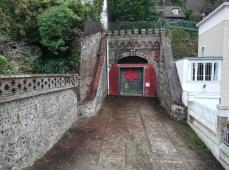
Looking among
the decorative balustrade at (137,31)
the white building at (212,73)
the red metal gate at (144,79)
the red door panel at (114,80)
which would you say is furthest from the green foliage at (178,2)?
the white building at (212,73)

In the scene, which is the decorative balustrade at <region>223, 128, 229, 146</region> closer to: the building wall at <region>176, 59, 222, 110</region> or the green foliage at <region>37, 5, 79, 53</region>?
the building wall at <region>176, 59, 222, 110</region>

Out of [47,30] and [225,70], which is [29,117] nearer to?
[47,30]

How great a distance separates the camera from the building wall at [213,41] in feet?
58.5

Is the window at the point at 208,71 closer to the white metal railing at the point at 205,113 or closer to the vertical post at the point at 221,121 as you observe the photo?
the white metal railing at the point at 205,113

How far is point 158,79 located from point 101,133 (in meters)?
11.1

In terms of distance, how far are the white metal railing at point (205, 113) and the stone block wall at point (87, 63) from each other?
6.15 m

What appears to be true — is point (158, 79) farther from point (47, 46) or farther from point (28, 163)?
point (28, 163)

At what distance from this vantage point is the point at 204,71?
17.5 m

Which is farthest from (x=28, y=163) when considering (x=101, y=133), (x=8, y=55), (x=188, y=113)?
(x=188, y=113)

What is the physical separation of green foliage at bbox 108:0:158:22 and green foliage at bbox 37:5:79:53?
13.3m

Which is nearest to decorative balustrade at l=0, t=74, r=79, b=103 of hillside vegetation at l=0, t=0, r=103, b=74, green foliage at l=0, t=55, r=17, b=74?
green foliage at l=0, t=55, r=17, b=74

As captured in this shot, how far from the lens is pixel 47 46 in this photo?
599 inches

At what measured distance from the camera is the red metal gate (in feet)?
79.3

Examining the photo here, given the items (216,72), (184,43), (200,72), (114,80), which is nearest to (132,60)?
(114,80)
